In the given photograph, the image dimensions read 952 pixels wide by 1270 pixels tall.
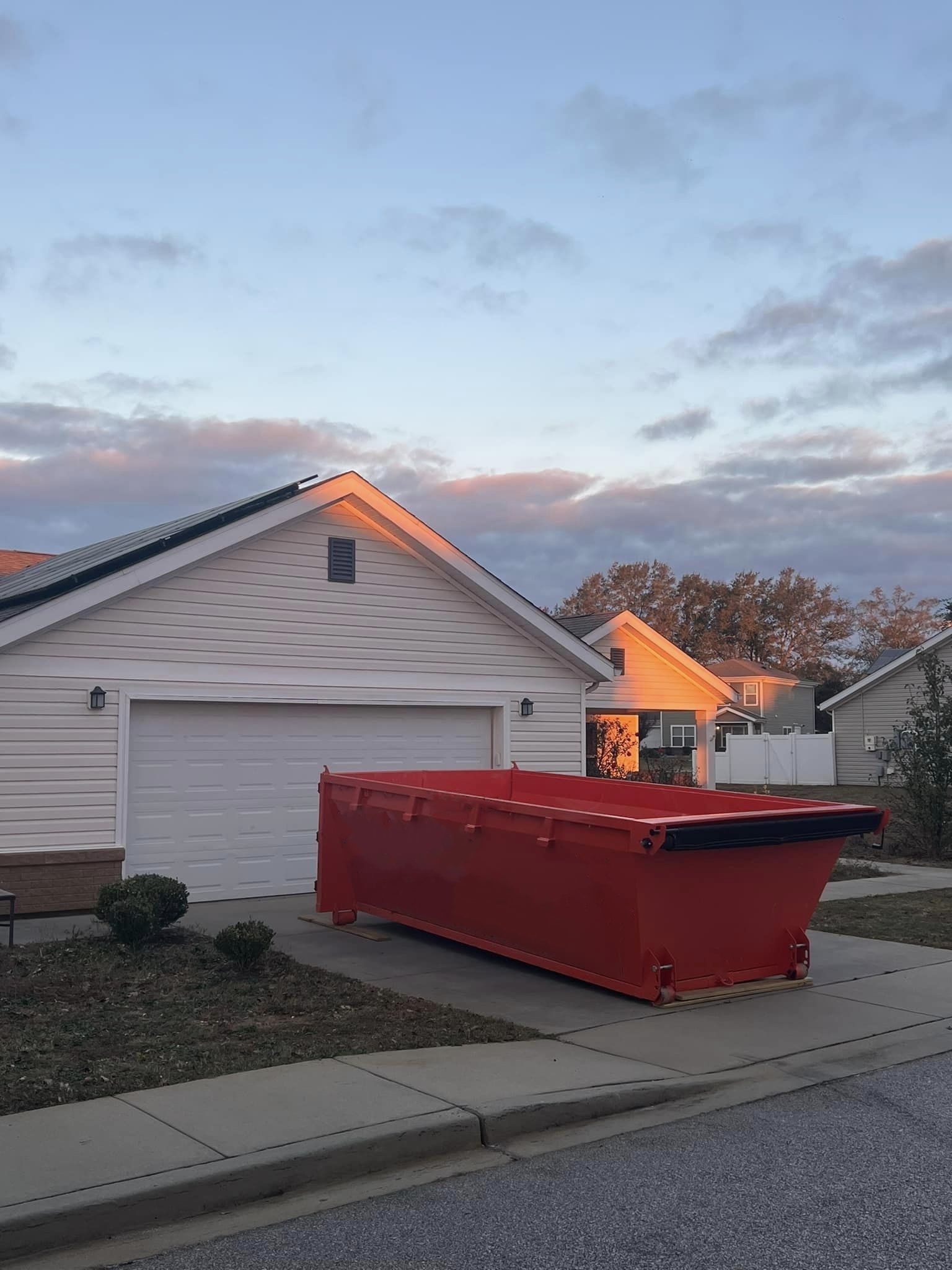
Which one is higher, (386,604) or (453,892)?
(386,604)

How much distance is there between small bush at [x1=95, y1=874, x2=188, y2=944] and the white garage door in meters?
2.27

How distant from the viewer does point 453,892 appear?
33.4 feet

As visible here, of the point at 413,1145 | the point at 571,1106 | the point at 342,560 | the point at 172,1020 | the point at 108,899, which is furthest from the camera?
the point at 342,560

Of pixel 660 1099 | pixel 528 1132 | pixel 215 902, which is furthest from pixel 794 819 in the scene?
pixel 215 902

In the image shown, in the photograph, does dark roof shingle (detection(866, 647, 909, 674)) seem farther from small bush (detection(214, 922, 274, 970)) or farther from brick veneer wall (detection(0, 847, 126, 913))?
small bush (detection(214, 922, 274, 970))

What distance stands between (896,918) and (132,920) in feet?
25.6

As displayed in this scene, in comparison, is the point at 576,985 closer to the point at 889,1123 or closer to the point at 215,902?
the point at 889,1123

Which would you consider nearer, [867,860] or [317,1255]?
[317,1255]

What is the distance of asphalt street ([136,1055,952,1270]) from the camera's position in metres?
4.46

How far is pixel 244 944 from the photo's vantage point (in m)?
8.96

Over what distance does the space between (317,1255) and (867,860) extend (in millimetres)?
15520

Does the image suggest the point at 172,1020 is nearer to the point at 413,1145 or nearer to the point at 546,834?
the point at 413,1145

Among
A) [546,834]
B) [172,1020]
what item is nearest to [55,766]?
[172,1020]

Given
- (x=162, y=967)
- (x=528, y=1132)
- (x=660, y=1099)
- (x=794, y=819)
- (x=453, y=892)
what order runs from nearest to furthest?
1. (x=528, y=1132)
2. (x=660, y=1099)
3. (x=794, y=819)
4. (x=162, y=967)
5. (x=453, y=892)
